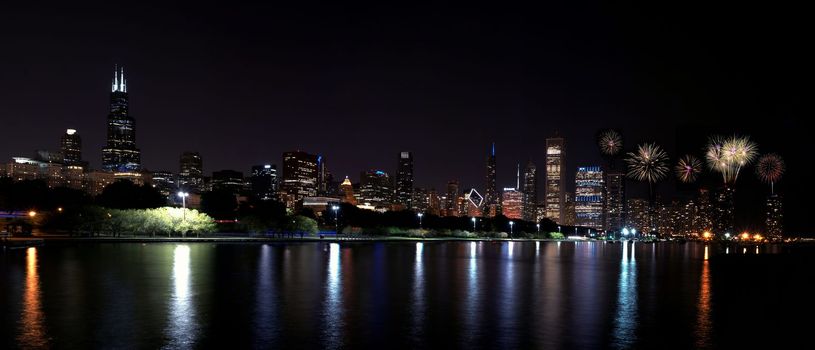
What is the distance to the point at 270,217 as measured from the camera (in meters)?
127

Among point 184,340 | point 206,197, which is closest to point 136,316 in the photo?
point 184,340

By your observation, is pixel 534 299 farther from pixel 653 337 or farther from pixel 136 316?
pixel 136 316

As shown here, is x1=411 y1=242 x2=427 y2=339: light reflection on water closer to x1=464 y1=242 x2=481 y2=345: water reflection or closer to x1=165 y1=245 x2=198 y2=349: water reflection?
x1=464 y1=242 x2=481 y2=345: water reflection

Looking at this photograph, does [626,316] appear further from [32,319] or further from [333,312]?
[32,319]

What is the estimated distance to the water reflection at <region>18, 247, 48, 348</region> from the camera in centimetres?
1791

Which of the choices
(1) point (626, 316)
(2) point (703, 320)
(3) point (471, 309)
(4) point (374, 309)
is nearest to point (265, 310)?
(4) point (374, 309)

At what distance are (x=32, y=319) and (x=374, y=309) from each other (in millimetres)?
11412

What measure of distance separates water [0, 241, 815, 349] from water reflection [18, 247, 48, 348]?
4cm

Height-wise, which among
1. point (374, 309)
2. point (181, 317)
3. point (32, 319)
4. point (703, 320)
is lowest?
point (703, 320)

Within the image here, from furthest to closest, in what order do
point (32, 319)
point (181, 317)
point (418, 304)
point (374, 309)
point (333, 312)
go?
point (418, 304), point (374, 309), point (333, 312), point (181, 317), point (32, 319)

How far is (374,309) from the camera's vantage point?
25375mm

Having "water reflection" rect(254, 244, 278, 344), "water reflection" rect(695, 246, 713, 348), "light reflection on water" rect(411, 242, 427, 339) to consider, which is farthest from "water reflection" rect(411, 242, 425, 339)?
"water reflection" rect(695, 246, 713, 348)

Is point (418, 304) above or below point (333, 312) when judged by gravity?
below

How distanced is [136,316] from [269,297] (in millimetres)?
6791
